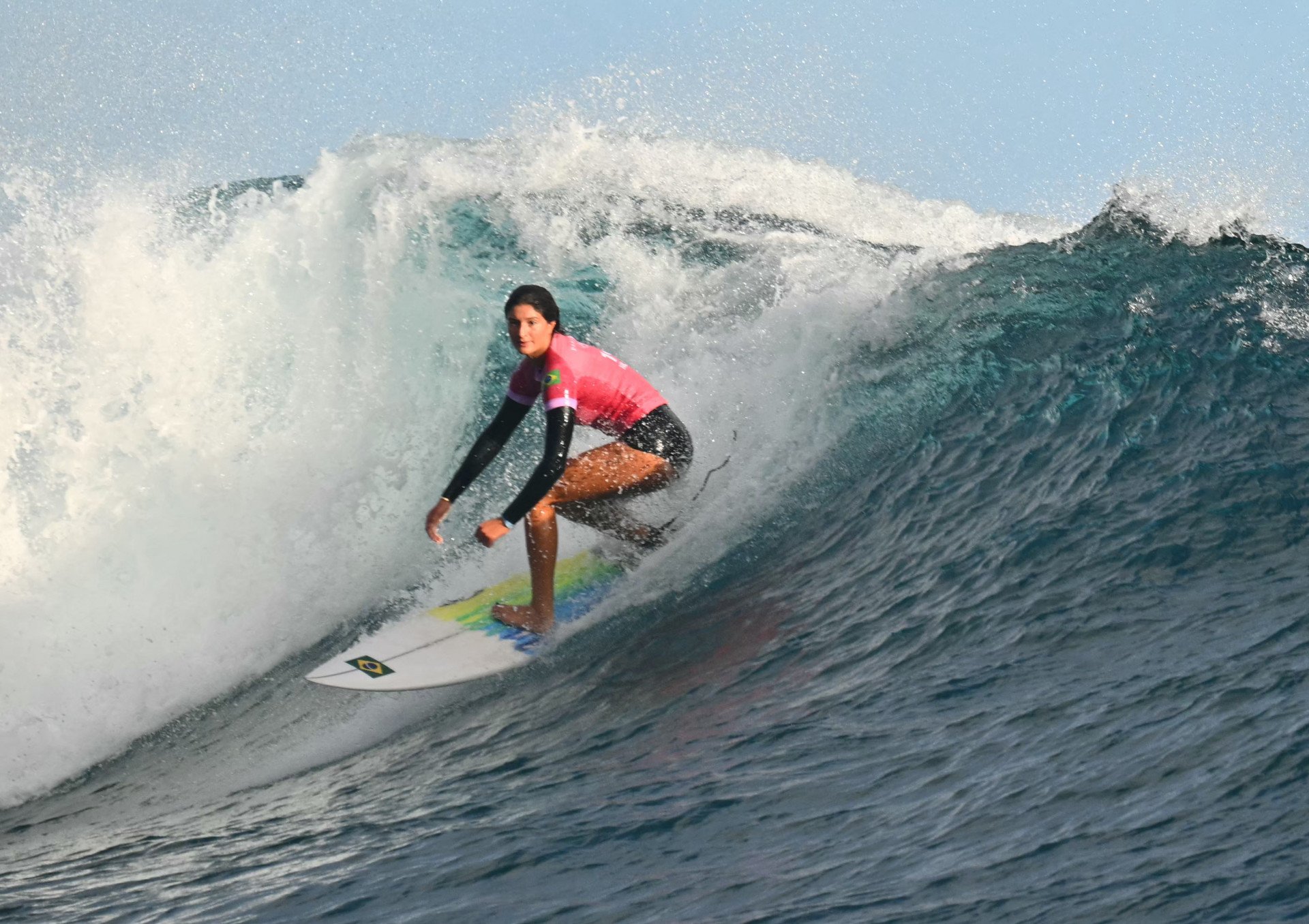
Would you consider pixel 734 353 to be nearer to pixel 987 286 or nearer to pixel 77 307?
pixel 987 286

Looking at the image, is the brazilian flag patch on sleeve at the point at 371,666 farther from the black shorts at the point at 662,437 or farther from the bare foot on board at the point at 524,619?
the black shorts at the point at 662,437

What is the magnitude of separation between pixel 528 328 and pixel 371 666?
1.72 meters

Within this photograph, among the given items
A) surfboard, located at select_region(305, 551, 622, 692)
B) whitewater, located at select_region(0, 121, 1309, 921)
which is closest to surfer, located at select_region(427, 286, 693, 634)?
surfboard, located at select_region(305, 551, 622, 692)

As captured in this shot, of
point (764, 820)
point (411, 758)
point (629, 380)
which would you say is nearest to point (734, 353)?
point (629, 380)

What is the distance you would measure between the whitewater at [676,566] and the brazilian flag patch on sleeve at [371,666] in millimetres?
235

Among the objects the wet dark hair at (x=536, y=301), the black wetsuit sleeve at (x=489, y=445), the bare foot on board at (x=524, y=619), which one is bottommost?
the bare foot on board at (x=524, y=619)

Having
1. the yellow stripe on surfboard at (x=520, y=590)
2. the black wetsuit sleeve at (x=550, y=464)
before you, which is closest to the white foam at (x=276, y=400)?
the yellow stripe on surfboard at (x=520, y=590)

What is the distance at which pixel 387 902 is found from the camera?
379cm

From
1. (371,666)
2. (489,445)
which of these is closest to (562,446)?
(489,445)

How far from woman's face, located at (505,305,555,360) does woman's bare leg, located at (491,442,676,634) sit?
65 centimetres

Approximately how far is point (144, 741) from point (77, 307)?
11.2 feet

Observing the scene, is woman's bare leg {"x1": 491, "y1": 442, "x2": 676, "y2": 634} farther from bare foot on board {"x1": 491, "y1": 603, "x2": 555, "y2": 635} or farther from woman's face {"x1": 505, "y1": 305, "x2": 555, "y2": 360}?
woman's face {"x1": 505, "y1": 305, "x2": 555, "y2": 360}

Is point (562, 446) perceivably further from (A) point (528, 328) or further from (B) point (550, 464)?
(A) point (528, 328)

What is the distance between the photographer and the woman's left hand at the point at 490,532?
539 centimetres
